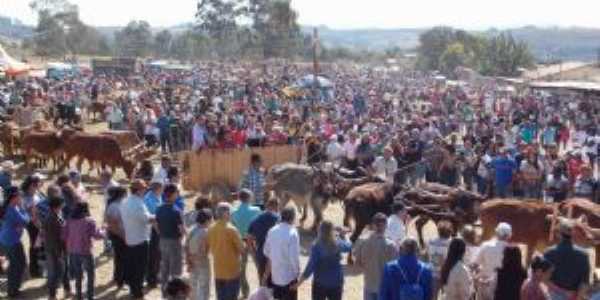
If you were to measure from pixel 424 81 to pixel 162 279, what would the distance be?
222ft

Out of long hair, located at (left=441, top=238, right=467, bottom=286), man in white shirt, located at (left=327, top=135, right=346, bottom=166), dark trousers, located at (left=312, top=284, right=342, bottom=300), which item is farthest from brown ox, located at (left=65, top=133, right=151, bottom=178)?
long hair, located at (left=441, top=238, right=467, bottom=286)

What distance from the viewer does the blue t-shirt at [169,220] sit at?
35.3 ft

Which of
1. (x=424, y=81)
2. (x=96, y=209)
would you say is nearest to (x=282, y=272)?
(x=96, y=209)

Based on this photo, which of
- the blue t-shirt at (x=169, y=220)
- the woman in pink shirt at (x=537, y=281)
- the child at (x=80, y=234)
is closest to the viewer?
the woman in pink shirt at (x=537, y=281)

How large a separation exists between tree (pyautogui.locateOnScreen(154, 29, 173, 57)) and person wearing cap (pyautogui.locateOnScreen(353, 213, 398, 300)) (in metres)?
124

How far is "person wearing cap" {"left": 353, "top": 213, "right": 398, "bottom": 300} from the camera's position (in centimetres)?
920

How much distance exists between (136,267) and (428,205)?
18.7ft

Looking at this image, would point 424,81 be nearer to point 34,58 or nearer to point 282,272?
point 34,58

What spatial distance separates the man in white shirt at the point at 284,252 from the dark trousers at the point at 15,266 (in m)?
3.70

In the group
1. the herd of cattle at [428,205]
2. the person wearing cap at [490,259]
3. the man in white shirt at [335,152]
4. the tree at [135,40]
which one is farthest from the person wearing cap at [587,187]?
the tree at [135,40]

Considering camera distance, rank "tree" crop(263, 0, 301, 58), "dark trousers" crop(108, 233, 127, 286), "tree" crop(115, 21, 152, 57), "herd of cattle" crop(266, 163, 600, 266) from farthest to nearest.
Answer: "tree" crop(115, 21, 152, 57)
"tree" crop(263, 0, 301, 58)
"herd of cattle" crop(266, 163, 600, 266)
"dark trousers" crop(108, 233, 127, 286)

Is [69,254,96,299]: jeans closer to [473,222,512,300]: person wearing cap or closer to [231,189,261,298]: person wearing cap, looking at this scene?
[231,189,261,298]: person wearing cap

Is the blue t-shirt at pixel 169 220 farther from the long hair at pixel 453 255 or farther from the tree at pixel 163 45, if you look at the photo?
the tree at pixel 163 45

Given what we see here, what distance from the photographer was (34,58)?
95.1 meters
